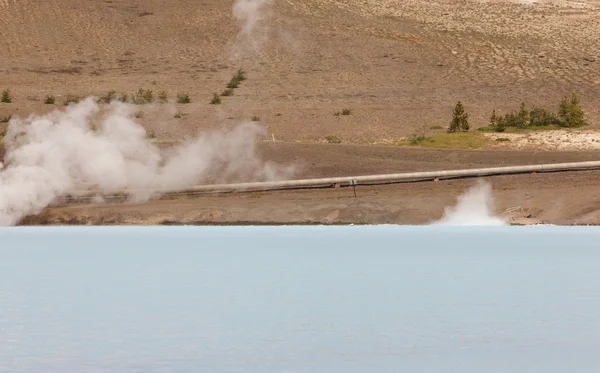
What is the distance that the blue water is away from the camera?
44.2 ft

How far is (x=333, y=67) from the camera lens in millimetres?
70625

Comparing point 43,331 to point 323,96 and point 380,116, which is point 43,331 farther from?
point 323,96

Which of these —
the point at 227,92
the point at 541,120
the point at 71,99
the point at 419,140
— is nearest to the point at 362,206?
the point at 419,140

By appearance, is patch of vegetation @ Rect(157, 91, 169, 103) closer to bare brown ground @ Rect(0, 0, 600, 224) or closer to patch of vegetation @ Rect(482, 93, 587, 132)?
bare brown ground @ Rect(0, 0, 600, 224)

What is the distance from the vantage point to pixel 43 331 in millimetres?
15141

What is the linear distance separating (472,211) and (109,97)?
32600 millimetres

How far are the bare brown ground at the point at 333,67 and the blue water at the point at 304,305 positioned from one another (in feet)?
35.0

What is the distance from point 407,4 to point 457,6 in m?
3.71

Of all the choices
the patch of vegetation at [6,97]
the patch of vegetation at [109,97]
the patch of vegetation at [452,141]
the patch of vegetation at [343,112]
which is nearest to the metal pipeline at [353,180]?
the patch of vegetation at [452,141]

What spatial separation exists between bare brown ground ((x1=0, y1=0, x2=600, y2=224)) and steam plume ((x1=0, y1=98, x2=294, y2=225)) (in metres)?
1.67

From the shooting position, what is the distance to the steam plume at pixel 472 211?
33688mm

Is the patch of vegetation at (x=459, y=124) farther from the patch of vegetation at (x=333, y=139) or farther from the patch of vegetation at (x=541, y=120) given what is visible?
the patch of vegetation at (x=333, y=139)

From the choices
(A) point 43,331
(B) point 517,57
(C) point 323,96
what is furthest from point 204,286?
(B) point 517,57

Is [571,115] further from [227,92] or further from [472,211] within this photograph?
[227,92]
